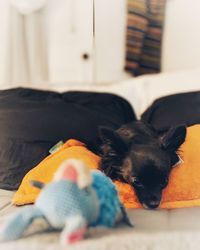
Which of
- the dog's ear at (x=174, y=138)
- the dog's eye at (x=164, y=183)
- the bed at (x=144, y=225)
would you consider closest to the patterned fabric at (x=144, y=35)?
the bed at (x=144, y=225)

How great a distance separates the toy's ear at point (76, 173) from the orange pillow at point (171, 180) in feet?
1.27

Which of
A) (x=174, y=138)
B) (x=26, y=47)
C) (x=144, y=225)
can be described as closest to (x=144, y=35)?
(x=26, y=47)

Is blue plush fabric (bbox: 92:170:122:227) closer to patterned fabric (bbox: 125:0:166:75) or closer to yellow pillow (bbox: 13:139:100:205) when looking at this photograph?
yellow pillow (bbox: 13:139:100:205)

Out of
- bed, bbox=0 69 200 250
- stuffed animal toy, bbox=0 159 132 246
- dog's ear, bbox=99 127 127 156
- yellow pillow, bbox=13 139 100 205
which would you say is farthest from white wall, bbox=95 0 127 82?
stuffed animal toy, bbox=0 159 132 246

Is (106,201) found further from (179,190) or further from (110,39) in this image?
(110,39)

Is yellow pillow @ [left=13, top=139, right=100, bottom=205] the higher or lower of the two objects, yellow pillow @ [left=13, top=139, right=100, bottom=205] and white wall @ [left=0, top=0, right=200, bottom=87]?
the lower

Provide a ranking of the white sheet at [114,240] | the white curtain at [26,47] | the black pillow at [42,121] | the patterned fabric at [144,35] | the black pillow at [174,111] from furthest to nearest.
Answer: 1. the white curtain at [26,47]
2. the patterned fabric at [144,35]
3. the black pillow at [174,111]
4. the black pillow at [42,121]
5. the white sheet at [114,240]

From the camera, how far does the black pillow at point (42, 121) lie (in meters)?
1.52

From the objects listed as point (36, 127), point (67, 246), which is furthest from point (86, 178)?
point (36, 127)

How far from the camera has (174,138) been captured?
1.24 metres

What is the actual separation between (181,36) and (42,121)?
3.01 feet

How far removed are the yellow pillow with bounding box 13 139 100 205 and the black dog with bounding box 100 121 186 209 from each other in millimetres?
56

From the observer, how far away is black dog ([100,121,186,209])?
116 cm

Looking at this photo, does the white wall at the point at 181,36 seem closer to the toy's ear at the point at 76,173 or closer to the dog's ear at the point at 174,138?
the dog's ear at the point at 174,138
